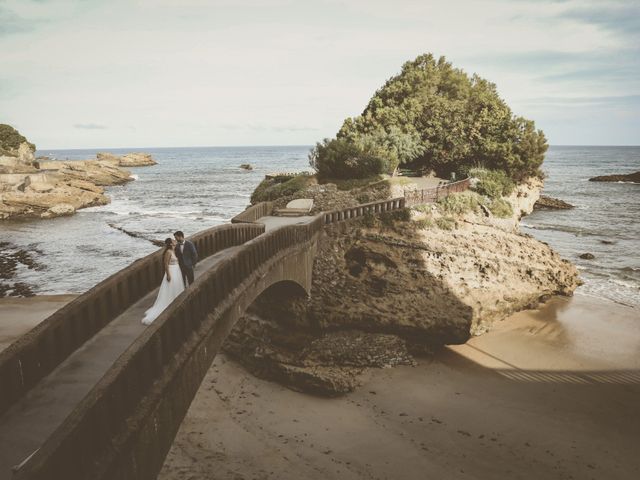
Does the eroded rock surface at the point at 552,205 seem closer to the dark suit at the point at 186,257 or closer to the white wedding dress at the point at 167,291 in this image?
the dark suit at the point at 186,257

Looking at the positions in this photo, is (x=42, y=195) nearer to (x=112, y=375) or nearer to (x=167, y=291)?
(x=167, y=291)

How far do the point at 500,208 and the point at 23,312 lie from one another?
29.5 metres

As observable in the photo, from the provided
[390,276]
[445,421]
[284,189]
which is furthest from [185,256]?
[284,189]

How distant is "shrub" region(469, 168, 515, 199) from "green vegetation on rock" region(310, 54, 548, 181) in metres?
1.70

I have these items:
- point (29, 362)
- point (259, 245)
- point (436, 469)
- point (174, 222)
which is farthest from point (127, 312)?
point (174, 222)

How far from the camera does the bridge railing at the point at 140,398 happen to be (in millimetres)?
4617

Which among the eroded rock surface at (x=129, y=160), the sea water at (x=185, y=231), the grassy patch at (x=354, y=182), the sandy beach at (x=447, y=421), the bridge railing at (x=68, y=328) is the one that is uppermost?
the eroded rock surface at (x=129, y=160)

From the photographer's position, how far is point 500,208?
3064cm

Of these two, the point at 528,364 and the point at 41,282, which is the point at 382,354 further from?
the point at 41,282

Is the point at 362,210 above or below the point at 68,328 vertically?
above

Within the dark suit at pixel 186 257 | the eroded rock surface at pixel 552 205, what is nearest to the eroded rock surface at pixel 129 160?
the eroded rock surface at pixel 552 205

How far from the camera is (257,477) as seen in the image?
11.8m

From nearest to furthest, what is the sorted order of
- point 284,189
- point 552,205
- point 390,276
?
point 390,276, point 284,189, point 552,205

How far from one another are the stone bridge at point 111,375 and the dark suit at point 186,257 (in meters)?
0.77
